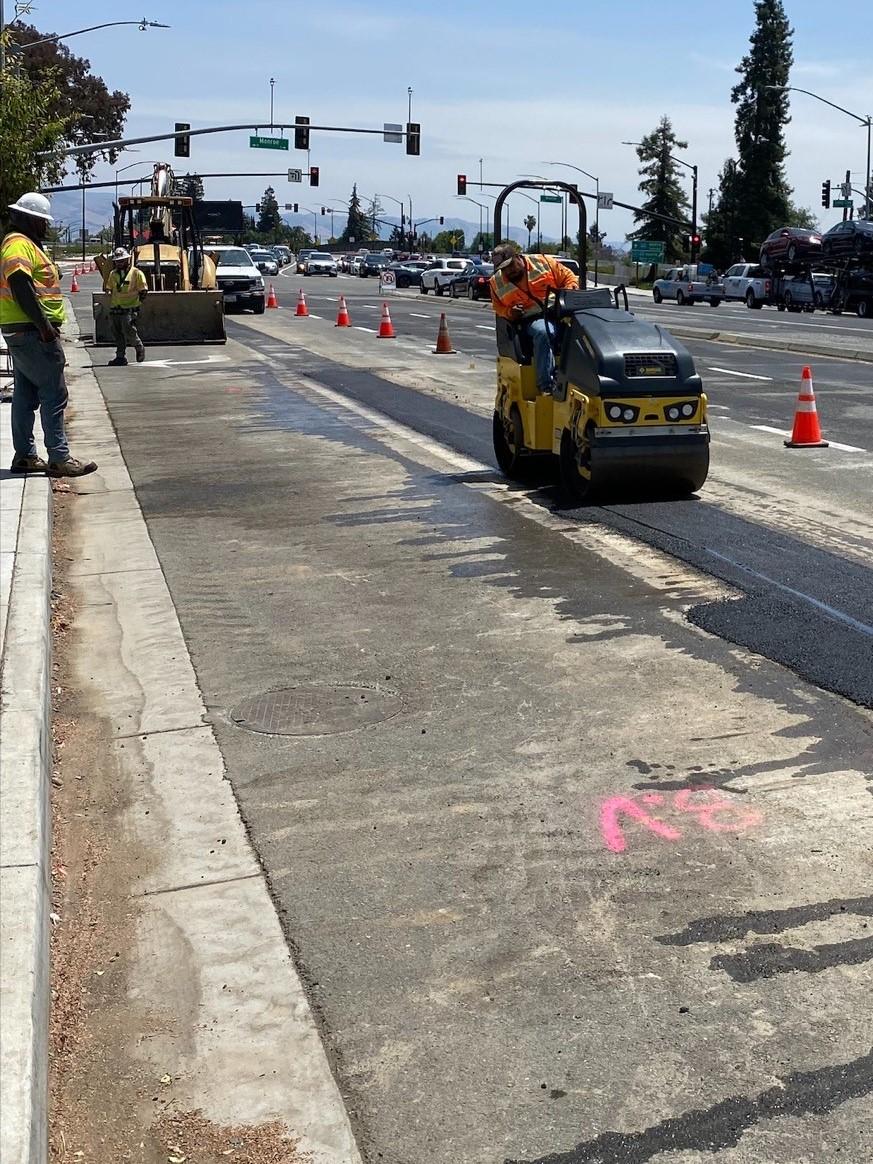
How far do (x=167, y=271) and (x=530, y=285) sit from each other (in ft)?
65.6

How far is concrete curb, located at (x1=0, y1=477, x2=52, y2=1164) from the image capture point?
307 cm

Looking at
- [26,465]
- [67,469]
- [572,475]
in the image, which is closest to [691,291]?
[67,469]

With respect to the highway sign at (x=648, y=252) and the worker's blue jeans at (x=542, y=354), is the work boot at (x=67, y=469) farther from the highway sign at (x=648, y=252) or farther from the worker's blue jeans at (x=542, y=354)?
the highway sign at (x=648, y=252)

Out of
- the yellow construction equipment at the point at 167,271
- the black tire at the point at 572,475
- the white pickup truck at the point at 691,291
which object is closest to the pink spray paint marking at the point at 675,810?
the black tire at the point at 572,475

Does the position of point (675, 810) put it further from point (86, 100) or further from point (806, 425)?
point (86, 100)

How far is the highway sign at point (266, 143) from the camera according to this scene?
203 feet

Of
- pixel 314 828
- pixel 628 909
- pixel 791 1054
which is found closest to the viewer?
pixel 791 1054

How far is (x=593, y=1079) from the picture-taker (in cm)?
344

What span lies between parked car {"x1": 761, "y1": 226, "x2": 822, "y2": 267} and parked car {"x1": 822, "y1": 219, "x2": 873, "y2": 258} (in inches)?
70.3

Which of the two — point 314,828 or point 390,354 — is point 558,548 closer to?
point 314,828

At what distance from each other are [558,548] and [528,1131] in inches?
240

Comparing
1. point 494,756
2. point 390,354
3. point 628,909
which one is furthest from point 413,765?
point 390,354

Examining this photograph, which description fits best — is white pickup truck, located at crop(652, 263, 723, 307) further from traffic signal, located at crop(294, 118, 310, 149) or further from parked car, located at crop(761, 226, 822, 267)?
traffic signal, located at crop(294, 118, 310, 149)

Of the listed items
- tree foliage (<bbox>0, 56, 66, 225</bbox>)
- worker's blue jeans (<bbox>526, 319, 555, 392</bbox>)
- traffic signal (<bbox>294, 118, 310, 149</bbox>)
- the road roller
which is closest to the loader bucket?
tree foliage (<bbox>0, 56, 66, 225</bbox>)
